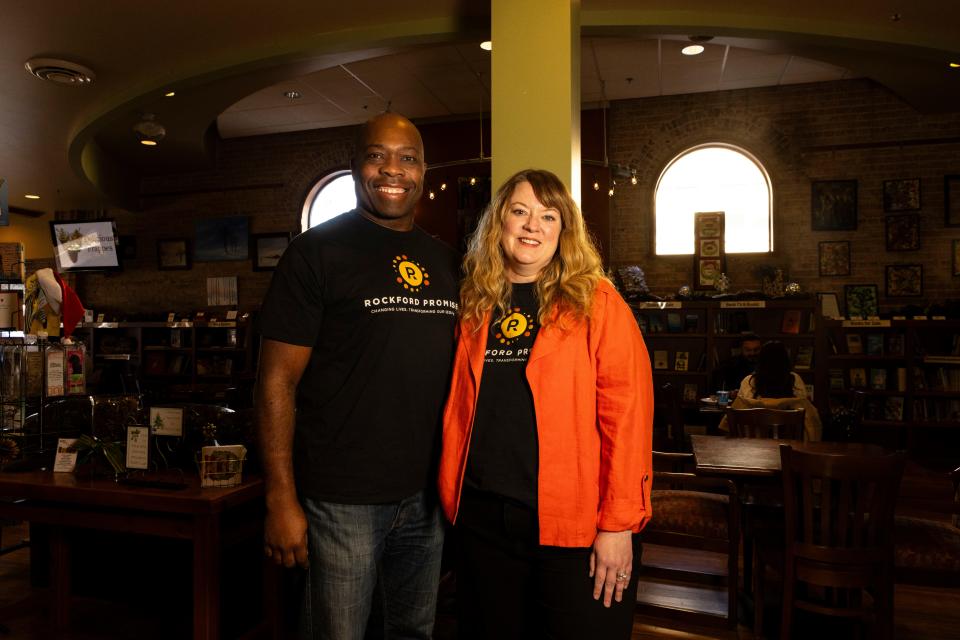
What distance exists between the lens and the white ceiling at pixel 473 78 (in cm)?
659

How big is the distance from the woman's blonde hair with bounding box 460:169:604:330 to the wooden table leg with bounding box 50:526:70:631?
8.04 feet

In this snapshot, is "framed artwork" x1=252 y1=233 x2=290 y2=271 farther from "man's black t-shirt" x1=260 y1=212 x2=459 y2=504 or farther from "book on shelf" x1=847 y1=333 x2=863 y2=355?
"man's black t-shirt" x1=260 y1=212 x2=459 y2=504

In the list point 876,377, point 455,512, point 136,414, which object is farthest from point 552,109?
point 876,377

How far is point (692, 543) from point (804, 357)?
4701mm

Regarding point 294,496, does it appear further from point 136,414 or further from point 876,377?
point 876,377

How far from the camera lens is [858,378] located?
6.93 m

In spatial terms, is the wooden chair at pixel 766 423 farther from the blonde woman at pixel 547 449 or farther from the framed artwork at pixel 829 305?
the framed artwork at pixel 829 305

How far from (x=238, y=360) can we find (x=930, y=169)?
29.3ft

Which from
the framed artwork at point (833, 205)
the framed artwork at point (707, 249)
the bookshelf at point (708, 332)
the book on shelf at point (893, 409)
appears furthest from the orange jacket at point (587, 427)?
the framed artwork at point (833, 205)

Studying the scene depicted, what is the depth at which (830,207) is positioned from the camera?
7215 mm

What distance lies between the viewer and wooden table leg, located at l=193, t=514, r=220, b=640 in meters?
2.33

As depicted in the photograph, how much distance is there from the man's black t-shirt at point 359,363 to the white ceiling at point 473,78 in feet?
17.3

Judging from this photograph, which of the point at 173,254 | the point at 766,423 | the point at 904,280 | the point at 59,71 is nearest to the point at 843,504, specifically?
the point at 766,423

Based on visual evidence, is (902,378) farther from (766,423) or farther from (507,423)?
(507,423)
